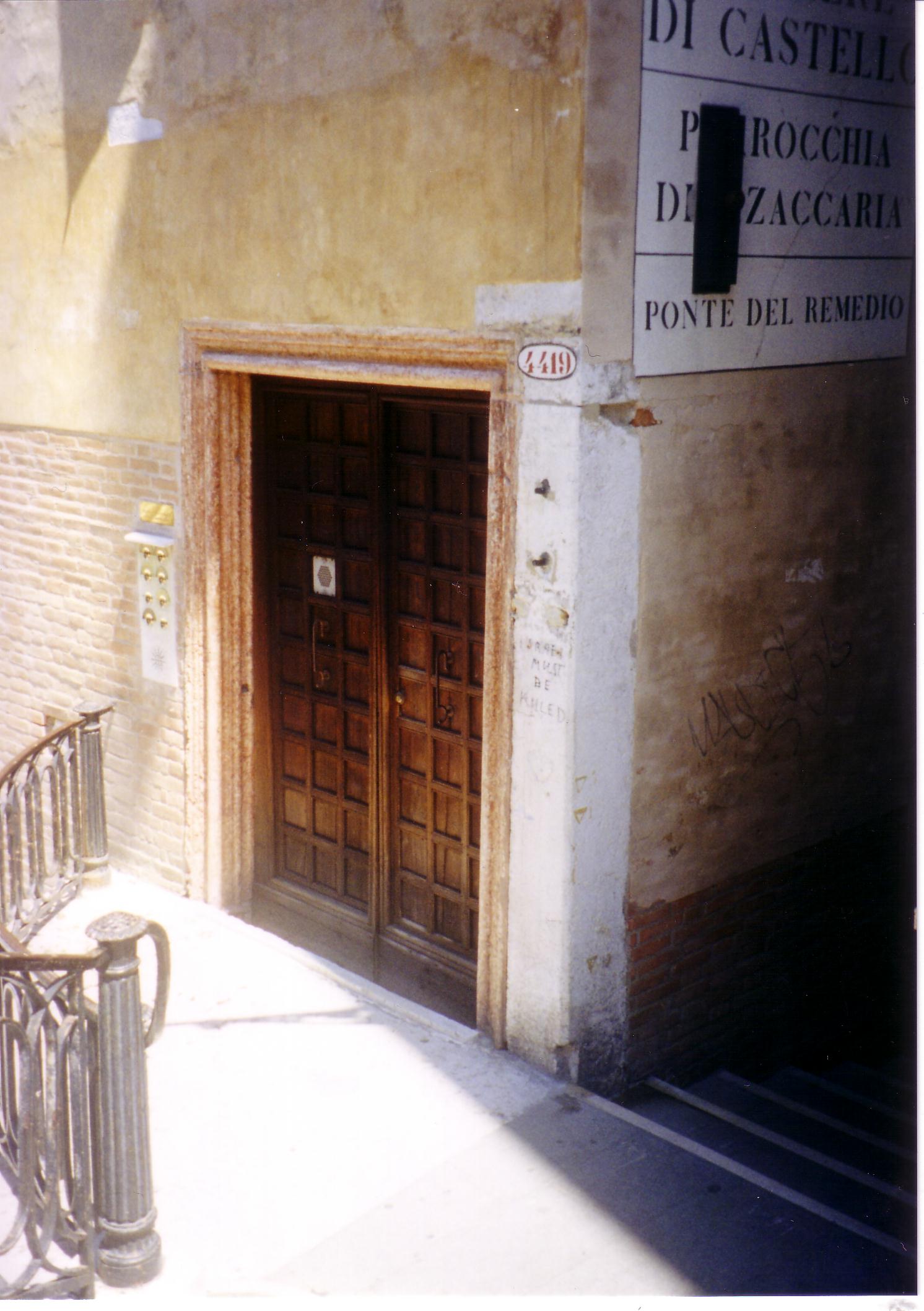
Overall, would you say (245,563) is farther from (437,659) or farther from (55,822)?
(55,822)

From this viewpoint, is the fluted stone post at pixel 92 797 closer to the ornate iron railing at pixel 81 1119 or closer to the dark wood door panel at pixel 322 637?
the dark wood door panel at pixel 322 637

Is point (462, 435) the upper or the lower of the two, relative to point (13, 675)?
upper

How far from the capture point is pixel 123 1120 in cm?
388

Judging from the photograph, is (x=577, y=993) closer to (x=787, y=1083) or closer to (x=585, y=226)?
(x=787, y=1083)

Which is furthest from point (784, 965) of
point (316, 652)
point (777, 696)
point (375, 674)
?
point (316, 652)

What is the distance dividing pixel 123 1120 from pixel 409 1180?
110 centimetres

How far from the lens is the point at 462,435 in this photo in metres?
5.49

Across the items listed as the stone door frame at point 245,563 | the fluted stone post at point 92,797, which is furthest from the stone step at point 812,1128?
the fluted stone post at point 92,797

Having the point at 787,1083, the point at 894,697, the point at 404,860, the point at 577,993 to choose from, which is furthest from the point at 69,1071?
the point at 894,697

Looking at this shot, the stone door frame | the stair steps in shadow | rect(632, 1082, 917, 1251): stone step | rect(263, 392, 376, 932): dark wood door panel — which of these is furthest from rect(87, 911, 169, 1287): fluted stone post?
rect(263, 392, 376, 932): dark wood door panel

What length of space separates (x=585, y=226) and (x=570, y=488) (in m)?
0.88

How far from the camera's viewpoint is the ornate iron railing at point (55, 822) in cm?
608

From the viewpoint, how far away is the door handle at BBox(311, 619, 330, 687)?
635cm

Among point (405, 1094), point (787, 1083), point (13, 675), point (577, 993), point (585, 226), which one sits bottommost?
point (787, 1083)
